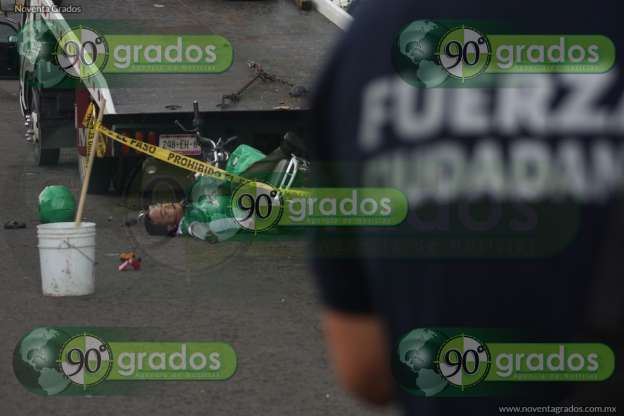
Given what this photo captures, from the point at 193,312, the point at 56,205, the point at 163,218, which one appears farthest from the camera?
the point at 163,218

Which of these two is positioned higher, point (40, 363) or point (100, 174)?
point (100, 174)

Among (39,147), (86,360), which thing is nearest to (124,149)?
(39,147)

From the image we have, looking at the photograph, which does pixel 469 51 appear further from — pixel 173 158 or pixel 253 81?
pixel 253 81

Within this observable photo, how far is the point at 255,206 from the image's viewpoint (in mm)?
10219

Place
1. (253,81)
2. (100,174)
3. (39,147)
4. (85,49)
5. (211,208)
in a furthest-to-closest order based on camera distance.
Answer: (39,147), (100,174), (253,81), (85,49), (211,208)

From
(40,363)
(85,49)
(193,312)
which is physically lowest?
(40,363)

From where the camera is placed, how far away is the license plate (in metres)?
11.1

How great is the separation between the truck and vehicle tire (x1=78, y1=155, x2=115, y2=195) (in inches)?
0.4

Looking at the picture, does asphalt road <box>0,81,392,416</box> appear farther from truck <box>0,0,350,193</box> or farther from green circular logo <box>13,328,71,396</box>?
truck <box>0,0,350,193</box>

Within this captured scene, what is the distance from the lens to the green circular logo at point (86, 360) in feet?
22.0

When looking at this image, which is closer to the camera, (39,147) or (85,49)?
(85,49)

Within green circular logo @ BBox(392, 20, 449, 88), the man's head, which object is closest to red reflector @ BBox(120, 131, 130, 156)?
the man's head

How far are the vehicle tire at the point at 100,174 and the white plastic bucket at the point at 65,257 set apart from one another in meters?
4.08

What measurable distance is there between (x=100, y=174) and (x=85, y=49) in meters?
1.75
